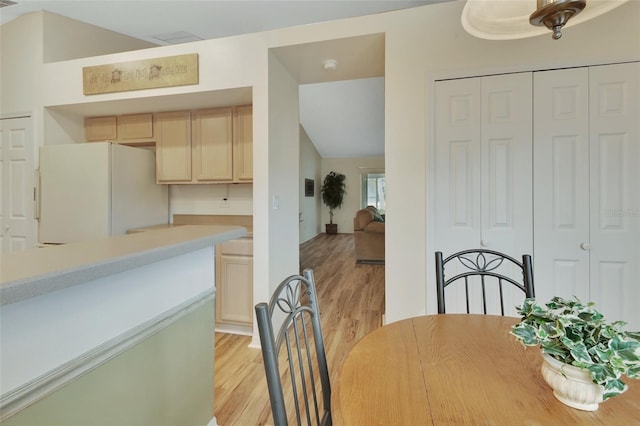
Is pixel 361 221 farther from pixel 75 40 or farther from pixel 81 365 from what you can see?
pixel 81 365

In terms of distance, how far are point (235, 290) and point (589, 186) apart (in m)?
2.70

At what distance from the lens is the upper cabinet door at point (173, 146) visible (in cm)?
306

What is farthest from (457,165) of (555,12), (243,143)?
(243,143)

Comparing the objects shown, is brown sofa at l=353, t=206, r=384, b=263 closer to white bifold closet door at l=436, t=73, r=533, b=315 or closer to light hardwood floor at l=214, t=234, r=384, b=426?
light hardwood floor at l=214, t=234, r=384, b=426

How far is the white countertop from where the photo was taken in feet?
2.09

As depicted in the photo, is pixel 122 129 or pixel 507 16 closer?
pixel 507 16

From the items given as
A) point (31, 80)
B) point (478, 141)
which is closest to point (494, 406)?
point (478, 141)

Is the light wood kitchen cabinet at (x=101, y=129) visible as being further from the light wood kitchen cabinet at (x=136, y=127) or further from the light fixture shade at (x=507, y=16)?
the light fixture shade at (x=507, y=16)

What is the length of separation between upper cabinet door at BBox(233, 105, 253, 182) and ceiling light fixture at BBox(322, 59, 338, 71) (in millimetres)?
754

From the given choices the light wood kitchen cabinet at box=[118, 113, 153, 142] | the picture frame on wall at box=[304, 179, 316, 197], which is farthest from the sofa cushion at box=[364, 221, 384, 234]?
the light wood kitchen cabinet at box=[118, 113, 153, 142]

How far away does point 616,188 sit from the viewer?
1.96m

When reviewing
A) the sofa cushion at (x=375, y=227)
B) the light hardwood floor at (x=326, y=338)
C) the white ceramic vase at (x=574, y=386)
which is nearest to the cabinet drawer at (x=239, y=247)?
the light hardwood floor at (x=326, y=338)

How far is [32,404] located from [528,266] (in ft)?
5.61

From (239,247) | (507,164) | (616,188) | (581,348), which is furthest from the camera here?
(239,247)
